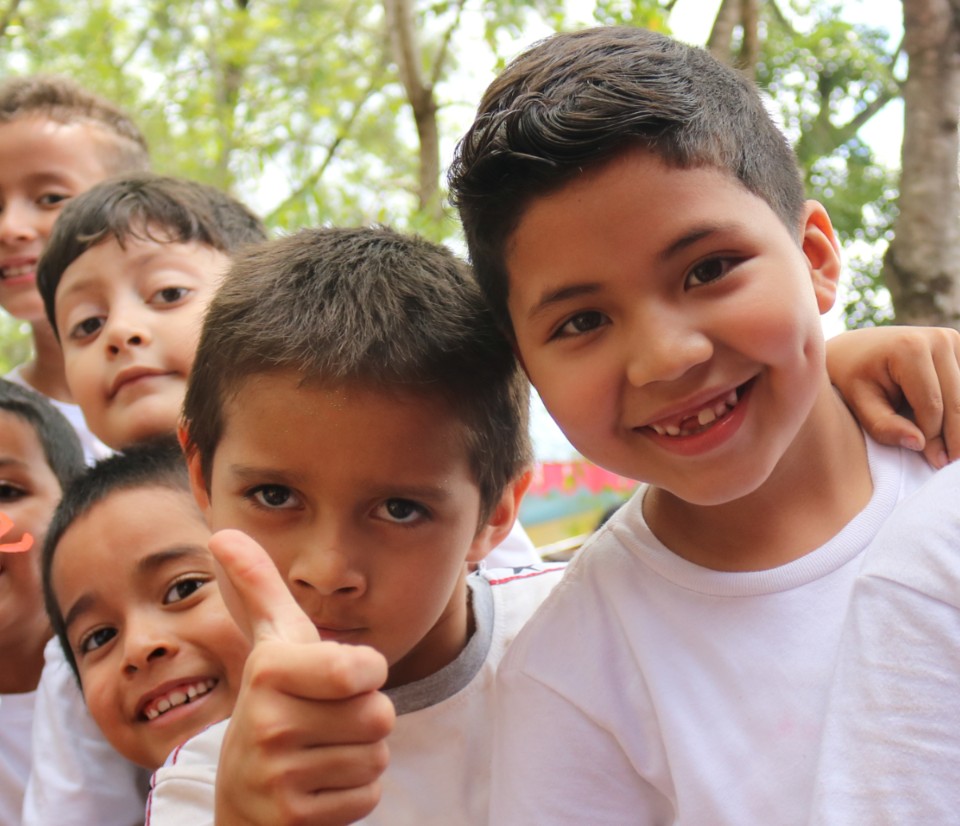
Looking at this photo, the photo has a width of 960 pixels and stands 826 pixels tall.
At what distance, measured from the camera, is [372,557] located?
134 cm

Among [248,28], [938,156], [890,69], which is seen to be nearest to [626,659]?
[938,156]

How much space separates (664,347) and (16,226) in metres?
2.39

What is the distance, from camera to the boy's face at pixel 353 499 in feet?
4.36

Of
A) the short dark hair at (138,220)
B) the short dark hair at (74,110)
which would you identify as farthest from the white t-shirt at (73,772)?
the short dark hair at (74,110)

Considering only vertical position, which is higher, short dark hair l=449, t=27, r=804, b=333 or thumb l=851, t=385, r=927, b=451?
short dark hair l=449, t=27, r=804, b=333

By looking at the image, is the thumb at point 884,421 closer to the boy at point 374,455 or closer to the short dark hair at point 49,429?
the boy at point 374,455

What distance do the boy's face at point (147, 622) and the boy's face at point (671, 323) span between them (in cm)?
80

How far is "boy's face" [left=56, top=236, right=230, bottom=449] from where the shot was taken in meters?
2.21

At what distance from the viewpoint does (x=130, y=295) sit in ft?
7.50

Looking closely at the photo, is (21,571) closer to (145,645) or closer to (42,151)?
(145,645)

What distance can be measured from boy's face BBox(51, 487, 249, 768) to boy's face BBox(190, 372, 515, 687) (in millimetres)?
395

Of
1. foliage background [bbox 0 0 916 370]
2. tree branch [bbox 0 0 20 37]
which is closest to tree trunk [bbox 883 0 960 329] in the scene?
foliage background [bbox 0 0 916 370]

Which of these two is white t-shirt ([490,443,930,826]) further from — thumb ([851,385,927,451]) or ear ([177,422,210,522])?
ear ([177,422,210,522])

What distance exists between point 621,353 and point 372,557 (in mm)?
411
